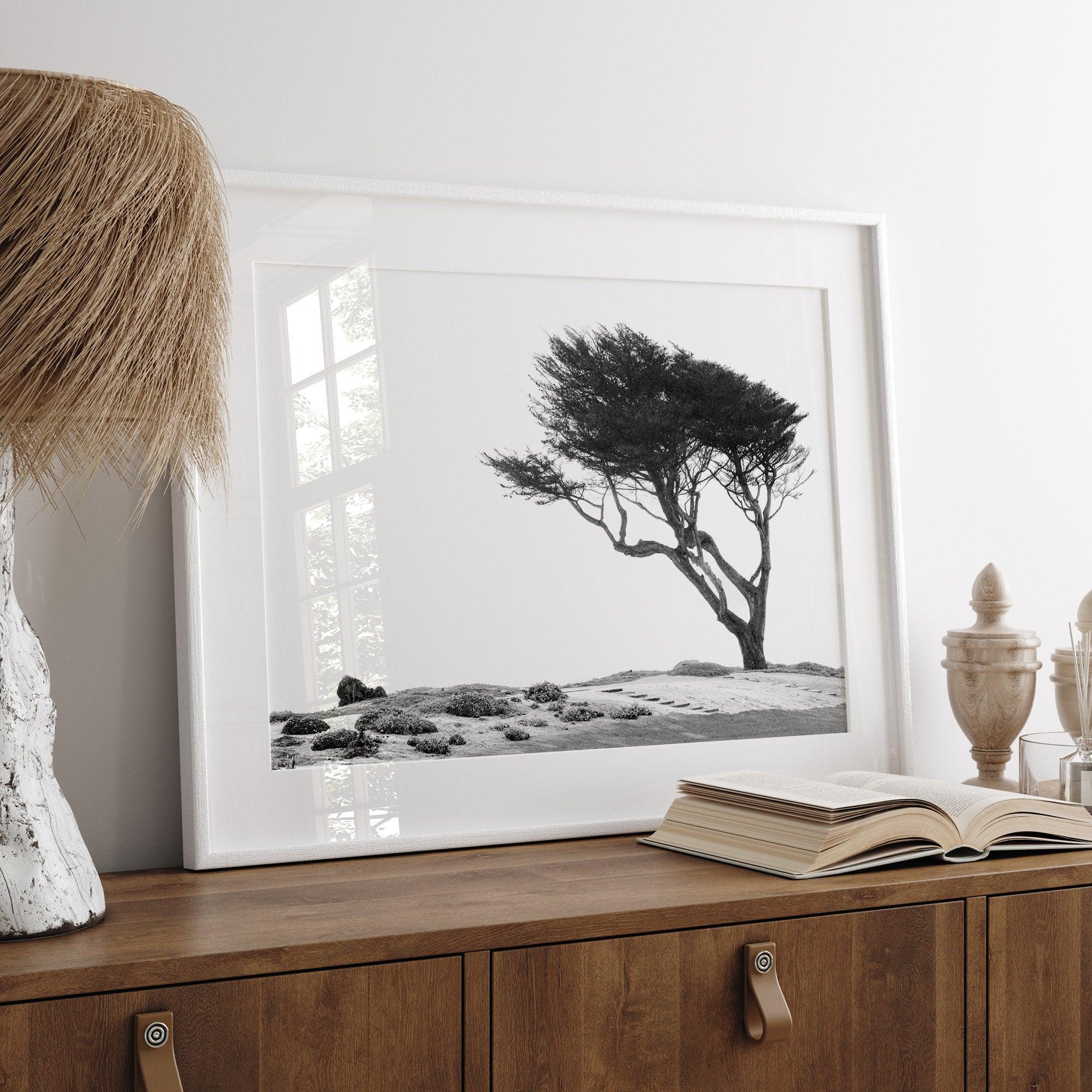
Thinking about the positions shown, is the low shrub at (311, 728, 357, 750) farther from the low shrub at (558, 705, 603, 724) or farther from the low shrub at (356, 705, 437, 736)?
the low shrub at (558, 705, 603, 724)

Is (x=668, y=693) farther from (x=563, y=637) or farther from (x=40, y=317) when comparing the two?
(x=40, y=317)

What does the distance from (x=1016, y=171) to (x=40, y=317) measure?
1.38m

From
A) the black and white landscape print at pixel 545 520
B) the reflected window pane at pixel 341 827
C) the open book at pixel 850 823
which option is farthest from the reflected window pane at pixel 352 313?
the open book at pixel 850 823

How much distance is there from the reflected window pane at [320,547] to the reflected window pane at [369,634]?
4cm

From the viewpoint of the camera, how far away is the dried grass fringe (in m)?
0.84

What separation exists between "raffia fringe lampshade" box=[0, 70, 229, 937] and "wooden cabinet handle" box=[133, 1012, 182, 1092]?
143 mm

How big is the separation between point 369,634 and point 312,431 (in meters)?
0.24

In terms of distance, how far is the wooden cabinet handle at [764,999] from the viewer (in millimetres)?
1021

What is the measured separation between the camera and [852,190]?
1537 mm

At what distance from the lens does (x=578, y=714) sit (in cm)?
136

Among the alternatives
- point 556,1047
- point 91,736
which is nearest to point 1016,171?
point 556,1047

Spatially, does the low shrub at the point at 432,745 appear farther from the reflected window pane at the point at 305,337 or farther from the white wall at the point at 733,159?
the reflected window pane at the point at 305,337

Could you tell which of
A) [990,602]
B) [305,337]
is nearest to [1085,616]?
[990,602]

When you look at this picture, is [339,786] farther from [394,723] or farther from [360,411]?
[360,411]
